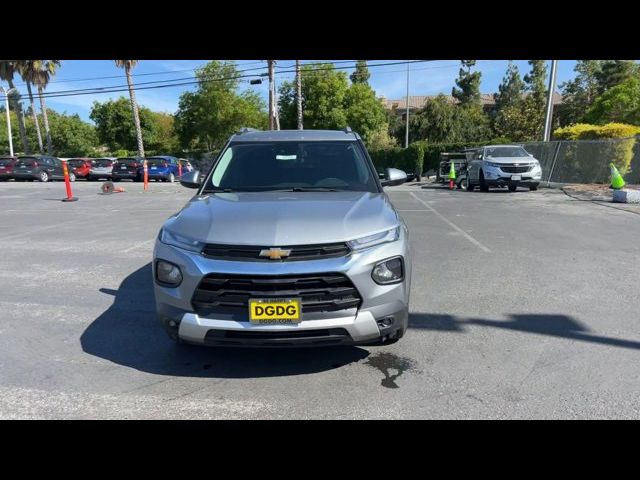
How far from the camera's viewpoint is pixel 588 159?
18.6 meters

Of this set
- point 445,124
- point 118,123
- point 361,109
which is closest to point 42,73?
point 118,123

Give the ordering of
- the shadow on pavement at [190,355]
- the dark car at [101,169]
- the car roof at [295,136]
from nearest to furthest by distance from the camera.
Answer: the shadow on pavement at [190,355] < the car roof at [295,136] < the dark car at [101,169]

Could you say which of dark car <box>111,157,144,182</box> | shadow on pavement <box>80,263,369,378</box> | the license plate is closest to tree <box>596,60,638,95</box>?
dark car <box>111,157,144,182</box>

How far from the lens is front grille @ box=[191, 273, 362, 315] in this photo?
2.89 meters

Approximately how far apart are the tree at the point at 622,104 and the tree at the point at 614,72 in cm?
1066

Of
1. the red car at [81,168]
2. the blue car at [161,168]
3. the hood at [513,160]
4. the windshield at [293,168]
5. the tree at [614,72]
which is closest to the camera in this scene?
the windshield at [293,168]

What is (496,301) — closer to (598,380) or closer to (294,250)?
(598,380)

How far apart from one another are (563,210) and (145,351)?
11676 mm

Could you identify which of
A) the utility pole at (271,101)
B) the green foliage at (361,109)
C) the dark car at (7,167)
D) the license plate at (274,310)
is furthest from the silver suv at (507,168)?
the dark car at (7,167)

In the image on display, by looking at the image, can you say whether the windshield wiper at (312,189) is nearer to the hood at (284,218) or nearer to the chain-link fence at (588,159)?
the hood at (284,218)

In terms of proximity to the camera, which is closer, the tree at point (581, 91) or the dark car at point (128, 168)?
the dark car at point (128, 168)

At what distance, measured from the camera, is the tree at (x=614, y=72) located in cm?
4581

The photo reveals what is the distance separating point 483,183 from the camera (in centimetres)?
1762
